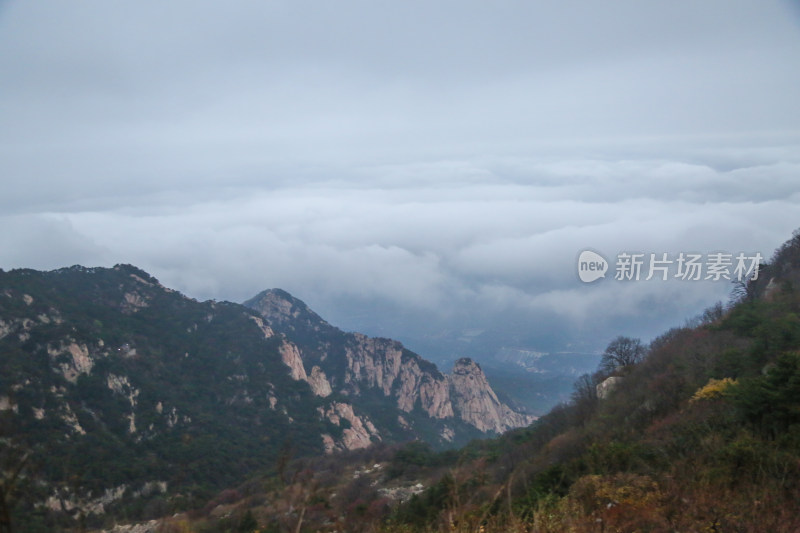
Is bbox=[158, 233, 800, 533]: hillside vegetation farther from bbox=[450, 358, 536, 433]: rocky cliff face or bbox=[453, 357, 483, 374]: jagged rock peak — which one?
bbox=[453, 357, 483, 374]: jagged rock peak

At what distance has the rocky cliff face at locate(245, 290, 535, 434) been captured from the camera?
120062 mm

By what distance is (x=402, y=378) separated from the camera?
12438 centimetres

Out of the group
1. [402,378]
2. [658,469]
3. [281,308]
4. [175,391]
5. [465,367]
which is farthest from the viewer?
[281,308]

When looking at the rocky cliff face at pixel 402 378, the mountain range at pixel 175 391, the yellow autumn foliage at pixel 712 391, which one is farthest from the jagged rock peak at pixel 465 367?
the yellow autumn foliage at pixel 712 391

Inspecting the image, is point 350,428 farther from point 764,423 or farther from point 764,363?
point 764,423

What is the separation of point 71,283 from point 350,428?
53.1 m

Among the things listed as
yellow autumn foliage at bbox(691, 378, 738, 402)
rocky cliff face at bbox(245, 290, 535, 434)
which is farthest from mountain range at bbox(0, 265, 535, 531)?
yellow autumn foliage at bbox(691, 378, 738, 402)

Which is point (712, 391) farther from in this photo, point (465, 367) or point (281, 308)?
point (281, 308)

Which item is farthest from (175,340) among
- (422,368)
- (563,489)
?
(563,489)

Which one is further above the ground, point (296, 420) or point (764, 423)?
point (764, 423)

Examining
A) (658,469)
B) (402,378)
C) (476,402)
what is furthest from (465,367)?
(658,469)

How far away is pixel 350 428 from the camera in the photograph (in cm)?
8512

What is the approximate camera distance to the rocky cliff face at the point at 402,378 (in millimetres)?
120062

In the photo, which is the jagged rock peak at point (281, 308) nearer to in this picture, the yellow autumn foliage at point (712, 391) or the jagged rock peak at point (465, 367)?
the jagged rock peak at point (465, 367)
